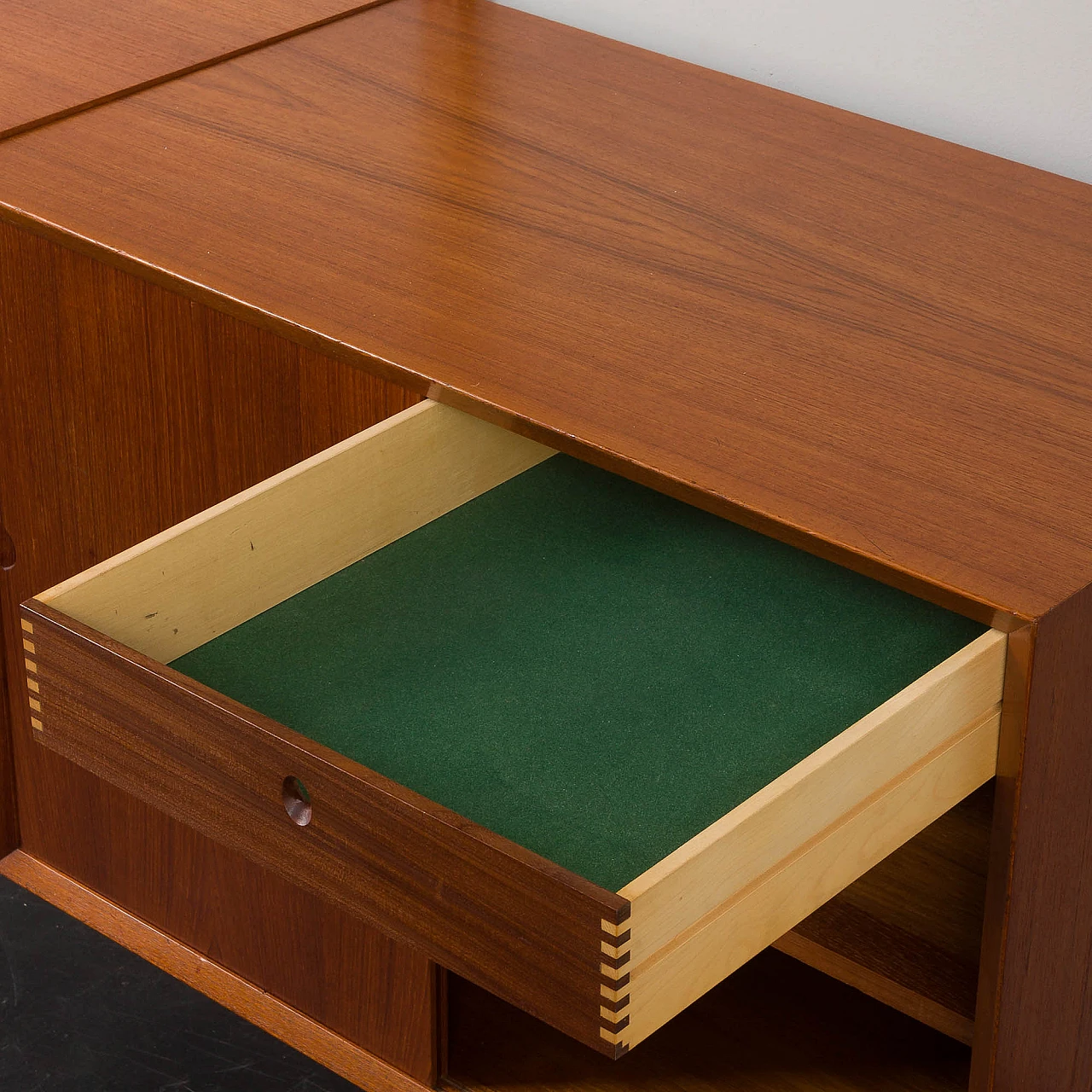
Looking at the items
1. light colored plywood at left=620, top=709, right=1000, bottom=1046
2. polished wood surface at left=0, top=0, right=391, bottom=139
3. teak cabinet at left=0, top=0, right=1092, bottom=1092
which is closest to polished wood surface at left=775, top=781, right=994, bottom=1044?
teak cabinet at left=0, top=0, right=1092, bottom=1092

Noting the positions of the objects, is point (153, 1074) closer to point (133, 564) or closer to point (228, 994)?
point (228, 994)

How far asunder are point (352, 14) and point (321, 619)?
2.05 ft

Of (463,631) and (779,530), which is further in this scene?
(463,631)

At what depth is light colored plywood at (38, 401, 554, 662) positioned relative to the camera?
1001 millimetres

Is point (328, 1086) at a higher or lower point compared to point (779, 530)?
lower

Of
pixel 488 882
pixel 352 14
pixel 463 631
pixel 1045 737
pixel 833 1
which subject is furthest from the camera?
pixel 352 14

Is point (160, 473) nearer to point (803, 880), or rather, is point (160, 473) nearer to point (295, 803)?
point (295, 803)

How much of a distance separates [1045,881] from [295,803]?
388mm

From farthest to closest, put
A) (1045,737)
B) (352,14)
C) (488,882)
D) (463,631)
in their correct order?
(352,14), (463,631), (1045,737), (488,882)

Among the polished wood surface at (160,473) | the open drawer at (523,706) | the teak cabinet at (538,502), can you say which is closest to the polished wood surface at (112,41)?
the teak cabinet at (538,502)

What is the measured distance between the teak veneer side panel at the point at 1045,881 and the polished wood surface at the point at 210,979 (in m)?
0.40

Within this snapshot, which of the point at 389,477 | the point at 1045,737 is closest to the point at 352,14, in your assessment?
the point at 389,477

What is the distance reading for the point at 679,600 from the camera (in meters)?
1.08

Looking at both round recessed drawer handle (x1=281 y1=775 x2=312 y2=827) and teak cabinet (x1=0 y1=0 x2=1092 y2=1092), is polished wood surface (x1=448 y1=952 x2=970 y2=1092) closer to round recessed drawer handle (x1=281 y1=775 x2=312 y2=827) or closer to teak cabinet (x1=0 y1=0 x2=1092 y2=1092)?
teak cabinet (x1=0 y1=0 x2=1092 y2=1092)
